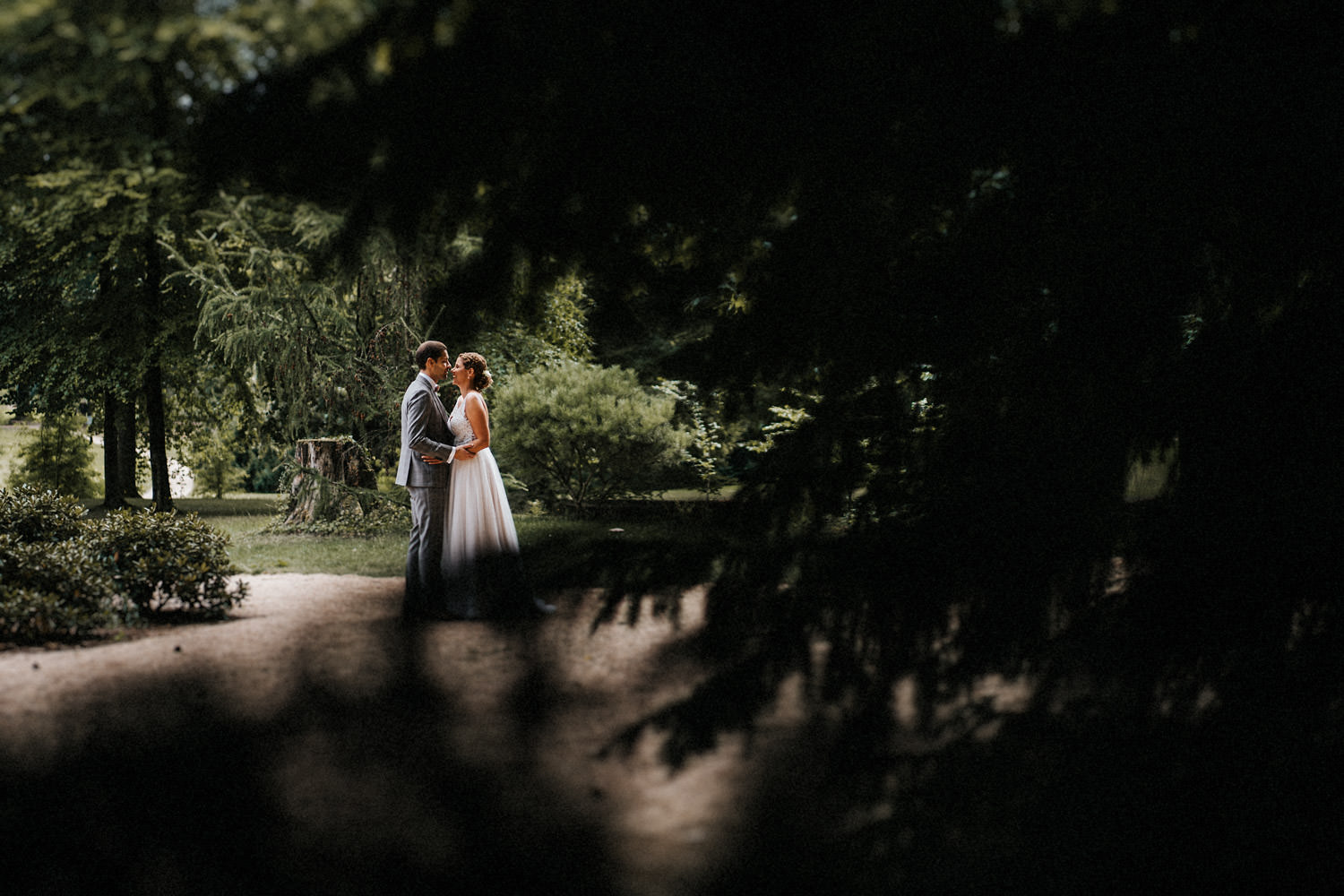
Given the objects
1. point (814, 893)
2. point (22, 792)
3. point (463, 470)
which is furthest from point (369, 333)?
point (814, 893)

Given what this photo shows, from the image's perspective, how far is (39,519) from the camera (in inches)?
308

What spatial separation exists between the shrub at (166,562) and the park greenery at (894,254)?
150 inches

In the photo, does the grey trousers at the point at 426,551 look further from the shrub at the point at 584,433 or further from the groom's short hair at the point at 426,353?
the shrub at the point at 584,433

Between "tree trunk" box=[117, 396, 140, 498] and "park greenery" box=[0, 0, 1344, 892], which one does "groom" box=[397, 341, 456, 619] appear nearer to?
"park greenery" box=[0, 0, 1344, 892]

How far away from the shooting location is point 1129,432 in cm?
277

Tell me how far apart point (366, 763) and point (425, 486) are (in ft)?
8.66

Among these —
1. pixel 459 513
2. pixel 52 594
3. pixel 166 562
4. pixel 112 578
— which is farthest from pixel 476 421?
pixel 52 594

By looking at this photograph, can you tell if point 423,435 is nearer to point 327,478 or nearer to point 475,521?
point 475,521

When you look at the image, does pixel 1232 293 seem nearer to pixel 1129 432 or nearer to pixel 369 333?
pixel 1129 432

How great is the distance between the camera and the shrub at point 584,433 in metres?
10.6

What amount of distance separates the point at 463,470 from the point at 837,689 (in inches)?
162

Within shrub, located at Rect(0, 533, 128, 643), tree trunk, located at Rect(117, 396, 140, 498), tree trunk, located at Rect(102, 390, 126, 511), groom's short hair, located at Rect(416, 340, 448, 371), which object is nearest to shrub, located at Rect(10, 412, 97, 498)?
tree trunk, located at Rect(117, 396, 140, 498)

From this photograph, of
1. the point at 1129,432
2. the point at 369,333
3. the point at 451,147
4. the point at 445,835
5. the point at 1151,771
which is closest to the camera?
the point at 451,147

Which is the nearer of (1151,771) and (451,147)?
(451,147)
